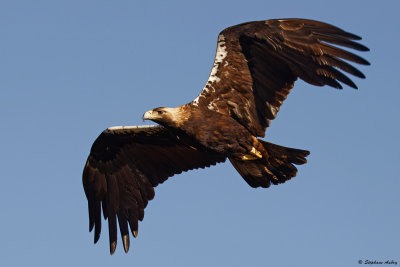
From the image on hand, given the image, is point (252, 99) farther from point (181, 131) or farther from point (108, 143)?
point (108, 143)

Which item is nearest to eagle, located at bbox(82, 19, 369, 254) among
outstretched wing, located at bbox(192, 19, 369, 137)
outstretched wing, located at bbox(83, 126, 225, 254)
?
outstretched wing, located at bbox(192, 19, 369, 137)

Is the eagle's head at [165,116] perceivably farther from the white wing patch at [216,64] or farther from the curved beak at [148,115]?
the white wing patch at [216,64]

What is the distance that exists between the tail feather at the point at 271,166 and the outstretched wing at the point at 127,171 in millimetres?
798

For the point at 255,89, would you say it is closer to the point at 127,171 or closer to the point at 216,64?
the point at 216,64

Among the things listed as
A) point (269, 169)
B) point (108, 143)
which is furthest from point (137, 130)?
point (269, 169)

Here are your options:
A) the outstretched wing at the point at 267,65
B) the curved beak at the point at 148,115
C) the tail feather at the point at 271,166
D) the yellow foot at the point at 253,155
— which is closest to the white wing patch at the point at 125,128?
the curved beak at the point at 148,115

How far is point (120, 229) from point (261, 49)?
4.33 meters

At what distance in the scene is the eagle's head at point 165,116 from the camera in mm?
11523

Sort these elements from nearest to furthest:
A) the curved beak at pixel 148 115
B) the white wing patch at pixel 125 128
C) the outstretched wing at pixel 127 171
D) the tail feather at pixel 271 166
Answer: the curved beak at pixel 148 115, the tail feather at pixel 271 166, the white wing patch at pixel 125 128, the outstretched wing at pixel 127 171

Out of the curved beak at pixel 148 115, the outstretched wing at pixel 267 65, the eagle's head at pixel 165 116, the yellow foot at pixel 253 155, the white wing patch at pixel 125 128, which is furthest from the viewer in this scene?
the white wing patch at pixel 125 128

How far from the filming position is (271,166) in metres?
12.2

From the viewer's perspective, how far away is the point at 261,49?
38.3 ft

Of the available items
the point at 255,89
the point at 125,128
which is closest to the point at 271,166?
the point at 255,89

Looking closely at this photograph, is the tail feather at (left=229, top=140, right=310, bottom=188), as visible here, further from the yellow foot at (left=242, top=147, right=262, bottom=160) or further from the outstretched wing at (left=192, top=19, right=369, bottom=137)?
the outstretched wing at (left=192, top=19, right=369, bottom=137)
